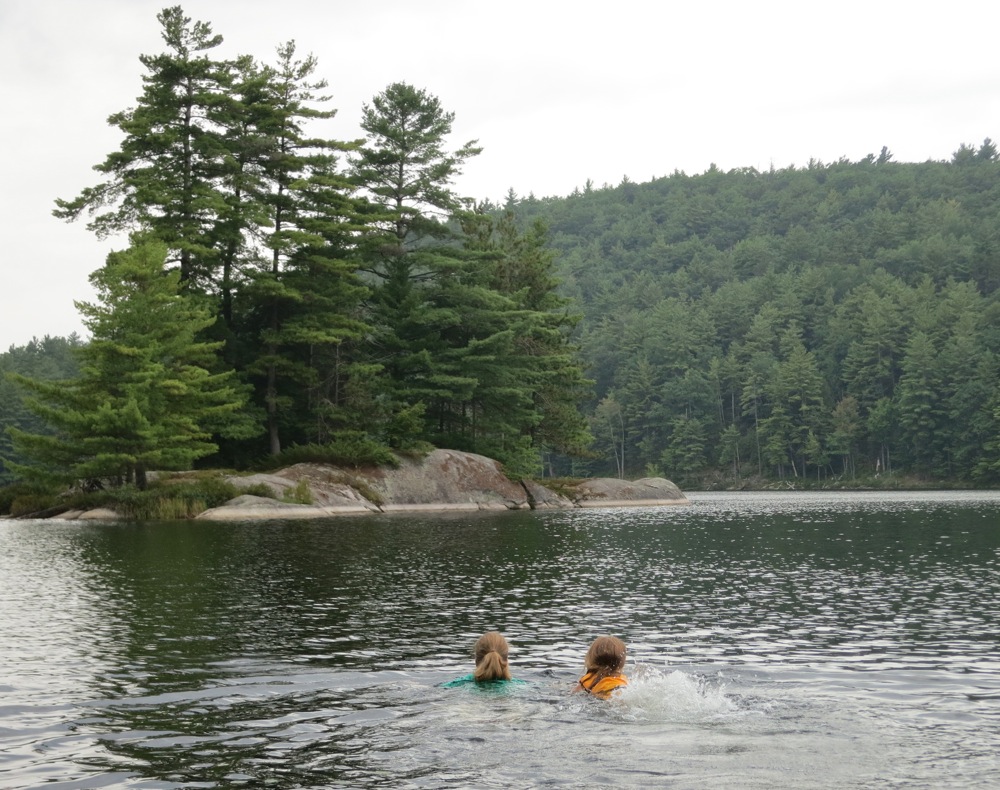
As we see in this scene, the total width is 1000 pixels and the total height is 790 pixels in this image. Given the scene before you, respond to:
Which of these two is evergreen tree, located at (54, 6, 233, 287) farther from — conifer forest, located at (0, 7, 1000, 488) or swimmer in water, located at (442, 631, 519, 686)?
swimmer in water, located at (442, 631, 519, 686)

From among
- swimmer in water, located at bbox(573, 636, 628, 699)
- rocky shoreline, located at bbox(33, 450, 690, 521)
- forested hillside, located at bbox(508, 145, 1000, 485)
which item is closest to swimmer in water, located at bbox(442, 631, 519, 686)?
swimmer in water, located at bbox(573, 636, 628, 699)

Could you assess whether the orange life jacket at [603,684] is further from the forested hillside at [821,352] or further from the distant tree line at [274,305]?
the forested hillside at [821,352]

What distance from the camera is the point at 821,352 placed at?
458 ft

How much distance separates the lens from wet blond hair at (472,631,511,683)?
11062 millimetres

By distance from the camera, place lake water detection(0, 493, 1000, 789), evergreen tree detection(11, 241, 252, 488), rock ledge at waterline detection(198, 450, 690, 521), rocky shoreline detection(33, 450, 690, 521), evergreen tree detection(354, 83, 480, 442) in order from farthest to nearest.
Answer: evergreen tree detection(354, 83, 480, 442) → rock ledge at waterline detection(198, 450, 690, 521) → rocky shoreline detection(33, 450, 690, 521) → evergreen tree detection(11, 241, 252, 488) → lake water detection(0, 493, 1000, 789)

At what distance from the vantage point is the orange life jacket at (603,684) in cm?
1065

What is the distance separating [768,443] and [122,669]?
12329cm

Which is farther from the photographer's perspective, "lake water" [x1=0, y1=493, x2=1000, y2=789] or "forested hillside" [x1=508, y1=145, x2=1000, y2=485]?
"forested hillside" [x1=508, y1=145, x2=1000, y2=485]

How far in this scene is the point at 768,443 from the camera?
130m

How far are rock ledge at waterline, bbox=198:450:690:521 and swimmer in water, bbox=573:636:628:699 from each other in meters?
31.7

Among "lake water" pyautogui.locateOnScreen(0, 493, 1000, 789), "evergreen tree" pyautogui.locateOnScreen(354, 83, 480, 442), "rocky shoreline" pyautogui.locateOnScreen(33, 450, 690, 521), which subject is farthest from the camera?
"evergreen tree" pyautogui.locateOnScreen(354, 83, 480, 442)

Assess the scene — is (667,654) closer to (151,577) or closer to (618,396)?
(151,577)

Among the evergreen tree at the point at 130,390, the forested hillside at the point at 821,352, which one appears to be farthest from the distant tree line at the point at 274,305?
the forested hillside at the point at 821,352

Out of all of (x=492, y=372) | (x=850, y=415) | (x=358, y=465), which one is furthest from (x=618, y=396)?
(x=358, y=465)
